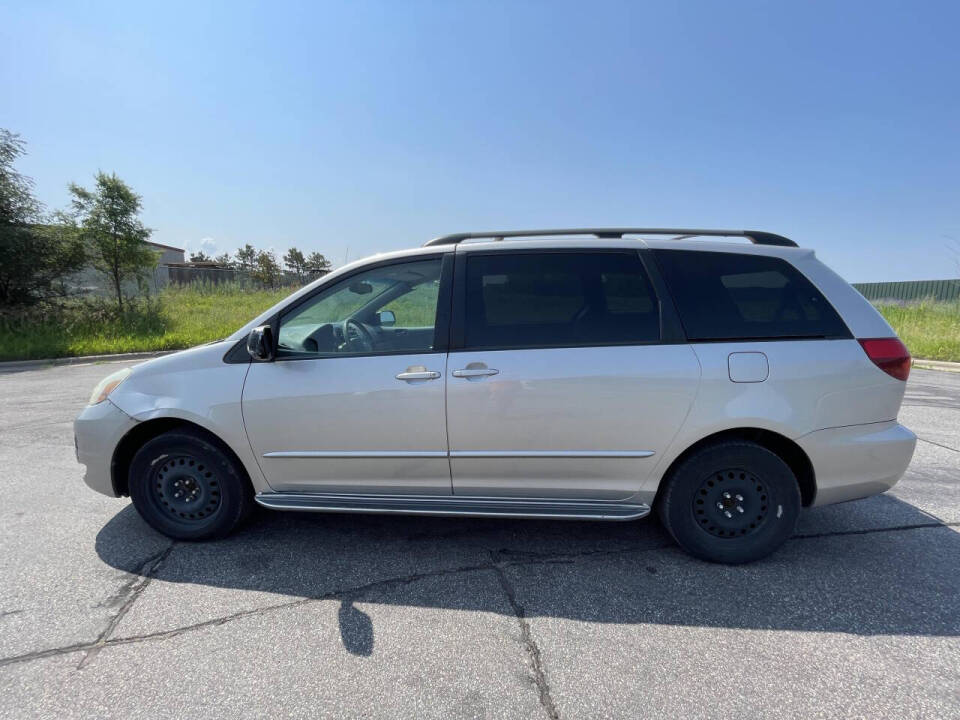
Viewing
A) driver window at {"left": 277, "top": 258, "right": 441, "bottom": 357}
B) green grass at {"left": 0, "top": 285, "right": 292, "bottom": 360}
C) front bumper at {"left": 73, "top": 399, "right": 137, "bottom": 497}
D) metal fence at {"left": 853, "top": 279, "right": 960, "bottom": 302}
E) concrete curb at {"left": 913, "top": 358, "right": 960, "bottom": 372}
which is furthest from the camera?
metal fence at {"left": 853, "top": 279, "right": 960, "bottom": 302}

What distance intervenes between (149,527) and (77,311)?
49.7ft

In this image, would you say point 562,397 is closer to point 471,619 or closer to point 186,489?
point 471,619

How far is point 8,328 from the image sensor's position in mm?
12516

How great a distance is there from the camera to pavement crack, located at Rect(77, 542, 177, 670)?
206 centimetres

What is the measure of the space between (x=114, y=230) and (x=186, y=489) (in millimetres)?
15298

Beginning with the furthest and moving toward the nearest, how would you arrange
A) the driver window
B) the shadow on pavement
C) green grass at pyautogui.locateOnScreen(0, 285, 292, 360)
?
1. green grass at pyautogui.locateOnScreen(0, 285, 292, 360)
2. the driver window
3. the shadow on pavement

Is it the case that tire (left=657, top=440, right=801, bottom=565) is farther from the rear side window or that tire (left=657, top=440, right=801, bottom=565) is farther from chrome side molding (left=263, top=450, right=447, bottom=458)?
chrome side molding (left=263, top=450, right=447, bottom=458)

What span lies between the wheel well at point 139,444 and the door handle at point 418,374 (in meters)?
1.18

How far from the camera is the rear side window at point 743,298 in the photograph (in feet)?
8.45

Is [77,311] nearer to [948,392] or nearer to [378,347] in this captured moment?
[378,347]

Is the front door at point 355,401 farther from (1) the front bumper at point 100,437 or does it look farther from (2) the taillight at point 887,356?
(2) the taillight at point 887,356

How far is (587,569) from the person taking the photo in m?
2.62

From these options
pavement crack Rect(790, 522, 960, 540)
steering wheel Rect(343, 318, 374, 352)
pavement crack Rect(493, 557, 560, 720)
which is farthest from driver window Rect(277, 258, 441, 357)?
pavement crack Rect(790, 522, 960, 540)

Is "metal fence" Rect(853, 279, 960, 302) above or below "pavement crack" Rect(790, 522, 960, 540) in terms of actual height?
above
